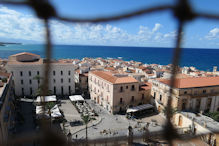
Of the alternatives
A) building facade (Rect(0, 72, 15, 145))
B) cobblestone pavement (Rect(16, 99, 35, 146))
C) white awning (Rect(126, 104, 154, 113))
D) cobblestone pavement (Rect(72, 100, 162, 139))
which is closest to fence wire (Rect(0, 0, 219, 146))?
building facade (Rect(0, 72, 15, 145))

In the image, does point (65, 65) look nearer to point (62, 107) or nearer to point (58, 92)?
point (58, 92)

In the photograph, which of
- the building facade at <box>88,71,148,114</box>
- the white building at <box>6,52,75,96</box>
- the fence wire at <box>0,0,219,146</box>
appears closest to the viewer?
the fence wire at <box>0,0,219,146</box>

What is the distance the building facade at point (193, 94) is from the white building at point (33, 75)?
1108 cm

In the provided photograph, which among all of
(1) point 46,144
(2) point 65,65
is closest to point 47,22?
(1) point 46,144

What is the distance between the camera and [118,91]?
15336 mm

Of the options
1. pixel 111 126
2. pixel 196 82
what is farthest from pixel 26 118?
pixel 196 82

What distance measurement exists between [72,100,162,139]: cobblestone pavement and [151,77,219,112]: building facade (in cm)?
271

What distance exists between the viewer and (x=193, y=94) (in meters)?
13.6

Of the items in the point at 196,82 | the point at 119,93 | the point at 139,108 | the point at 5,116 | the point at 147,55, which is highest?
the point at 147,55

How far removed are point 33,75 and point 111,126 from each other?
1153 centimetres

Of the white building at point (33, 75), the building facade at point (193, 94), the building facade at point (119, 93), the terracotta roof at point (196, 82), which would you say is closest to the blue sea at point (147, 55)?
the white building at point (33, 75)

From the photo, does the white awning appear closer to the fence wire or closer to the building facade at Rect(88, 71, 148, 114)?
the building facade at Rect(88, 71, 148, 114)

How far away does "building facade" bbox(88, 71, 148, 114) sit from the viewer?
15.3 metres

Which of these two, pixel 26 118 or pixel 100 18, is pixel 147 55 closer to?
pixel 26 118
